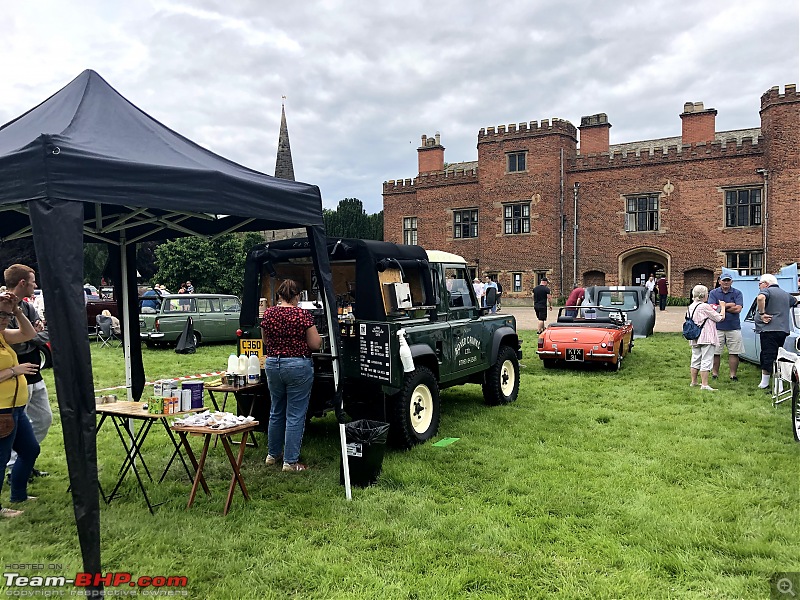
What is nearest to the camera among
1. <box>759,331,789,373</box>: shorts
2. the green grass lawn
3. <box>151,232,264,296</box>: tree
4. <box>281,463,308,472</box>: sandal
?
the green grass lawn

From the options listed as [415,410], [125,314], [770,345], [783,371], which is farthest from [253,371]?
[770,345]

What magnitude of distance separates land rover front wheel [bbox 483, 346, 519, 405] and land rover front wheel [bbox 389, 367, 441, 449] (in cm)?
179

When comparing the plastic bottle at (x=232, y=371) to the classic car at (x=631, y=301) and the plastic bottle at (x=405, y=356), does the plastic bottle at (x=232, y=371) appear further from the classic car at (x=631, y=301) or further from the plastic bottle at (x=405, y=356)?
the classic car at (x=631, y=301)

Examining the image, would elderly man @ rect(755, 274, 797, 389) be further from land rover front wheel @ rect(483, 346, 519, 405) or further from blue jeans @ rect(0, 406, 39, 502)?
blue jeans @ rect(0, 406, 39, 502)

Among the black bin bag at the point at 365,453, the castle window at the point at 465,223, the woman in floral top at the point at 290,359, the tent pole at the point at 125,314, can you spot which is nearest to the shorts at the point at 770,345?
the black bin bag at the point at 365,453

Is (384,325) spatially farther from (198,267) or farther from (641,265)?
(641,265)

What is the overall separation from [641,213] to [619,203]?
1.27 m

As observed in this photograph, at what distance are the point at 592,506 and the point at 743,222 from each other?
29.1 meters

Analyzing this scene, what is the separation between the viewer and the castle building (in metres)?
27.5

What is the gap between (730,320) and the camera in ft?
32.8

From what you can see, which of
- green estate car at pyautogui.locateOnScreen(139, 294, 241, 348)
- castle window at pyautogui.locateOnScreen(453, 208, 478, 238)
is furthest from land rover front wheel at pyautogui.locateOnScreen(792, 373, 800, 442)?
castle window at pyautogui.locateOnScreen(453, 208, 478, 238)

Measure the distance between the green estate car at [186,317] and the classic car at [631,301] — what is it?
1041cm

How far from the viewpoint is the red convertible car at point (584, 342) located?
11203 millimetres

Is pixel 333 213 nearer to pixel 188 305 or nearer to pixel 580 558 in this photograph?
pixel 188 305
